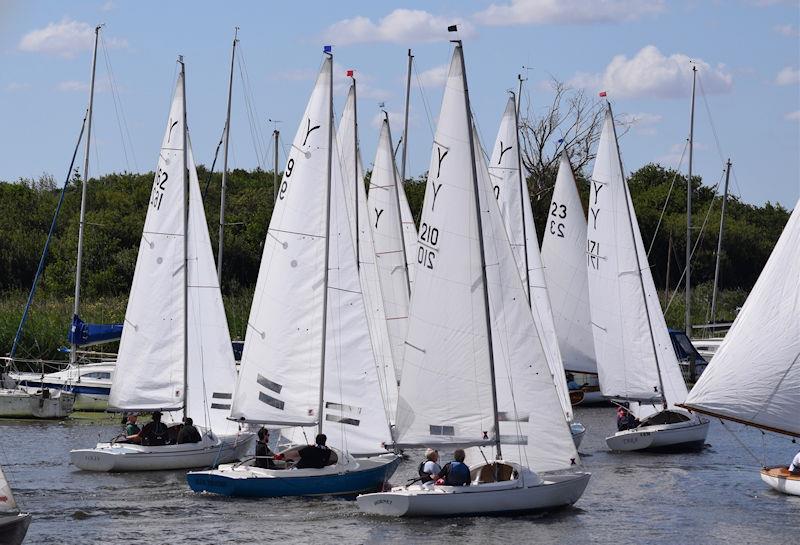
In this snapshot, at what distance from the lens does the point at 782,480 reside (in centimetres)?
2884

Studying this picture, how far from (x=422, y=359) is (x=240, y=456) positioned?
8372mm

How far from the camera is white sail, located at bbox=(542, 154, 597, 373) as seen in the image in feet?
150

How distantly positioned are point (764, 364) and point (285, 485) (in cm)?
914

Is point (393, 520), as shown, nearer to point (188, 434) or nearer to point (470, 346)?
point (470, 346)

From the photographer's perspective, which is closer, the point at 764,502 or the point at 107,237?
the point at 764,502

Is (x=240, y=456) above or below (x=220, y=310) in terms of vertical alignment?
below

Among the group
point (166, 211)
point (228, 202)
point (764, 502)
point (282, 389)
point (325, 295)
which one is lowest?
point (764, 502)

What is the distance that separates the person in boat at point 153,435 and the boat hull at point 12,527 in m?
12.9

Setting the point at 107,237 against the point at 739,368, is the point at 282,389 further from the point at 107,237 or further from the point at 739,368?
the point at 107,237

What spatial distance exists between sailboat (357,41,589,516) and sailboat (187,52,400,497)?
275 centimetres

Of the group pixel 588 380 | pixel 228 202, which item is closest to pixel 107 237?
pixel 228 202

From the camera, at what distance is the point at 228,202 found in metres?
75.4

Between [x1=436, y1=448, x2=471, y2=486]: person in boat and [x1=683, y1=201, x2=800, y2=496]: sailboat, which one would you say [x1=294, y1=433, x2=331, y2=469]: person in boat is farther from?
[x1=683, y1=201, x2=800, y2=496]: sailboat

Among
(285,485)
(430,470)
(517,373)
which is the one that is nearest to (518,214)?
(517,373)
